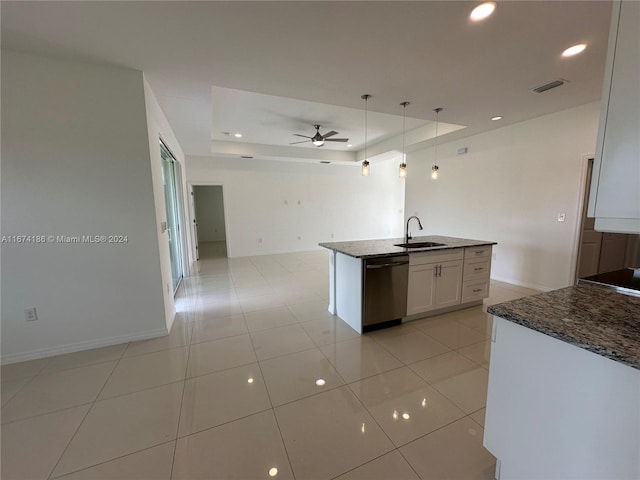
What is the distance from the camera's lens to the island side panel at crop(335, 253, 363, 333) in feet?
9.07

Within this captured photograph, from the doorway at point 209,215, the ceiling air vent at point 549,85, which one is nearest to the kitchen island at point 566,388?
the ceiling air vent at point 549,85

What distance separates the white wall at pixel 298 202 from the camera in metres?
6.83

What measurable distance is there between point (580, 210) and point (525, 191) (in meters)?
0.73

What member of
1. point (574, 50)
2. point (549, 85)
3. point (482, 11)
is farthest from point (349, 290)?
point (549, 85)

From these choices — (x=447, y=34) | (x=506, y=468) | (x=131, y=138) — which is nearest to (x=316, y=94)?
(x=447, y=34)

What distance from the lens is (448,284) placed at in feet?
10.4

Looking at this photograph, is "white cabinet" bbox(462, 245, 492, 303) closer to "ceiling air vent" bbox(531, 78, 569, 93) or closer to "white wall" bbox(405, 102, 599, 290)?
"white wall" bbox(405, 102, 599, 290)

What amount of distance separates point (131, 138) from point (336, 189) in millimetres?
6096

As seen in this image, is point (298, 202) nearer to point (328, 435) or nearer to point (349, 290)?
point (349, 290)

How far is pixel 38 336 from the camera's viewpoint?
2354 mm

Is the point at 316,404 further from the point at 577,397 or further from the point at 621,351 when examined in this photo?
the point at 621,351

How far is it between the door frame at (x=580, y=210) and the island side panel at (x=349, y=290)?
3285 mm

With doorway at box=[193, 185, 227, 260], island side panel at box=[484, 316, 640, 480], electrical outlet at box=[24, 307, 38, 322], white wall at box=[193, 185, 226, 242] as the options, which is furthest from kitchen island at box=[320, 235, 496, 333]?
white wall at box=[193, 185, 226, 242]

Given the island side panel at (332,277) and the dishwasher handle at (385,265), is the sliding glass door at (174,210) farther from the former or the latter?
the dishwasher handle at (385,265)
